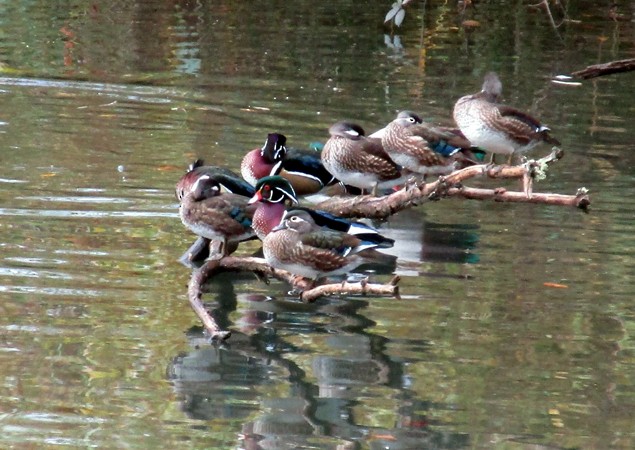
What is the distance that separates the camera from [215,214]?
25.6 feet

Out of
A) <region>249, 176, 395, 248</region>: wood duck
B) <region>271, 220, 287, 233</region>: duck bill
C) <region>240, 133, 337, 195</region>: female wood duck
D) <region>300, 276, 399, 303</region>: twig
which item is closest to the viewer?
<region>300, 276, 399, 303</region>: twig

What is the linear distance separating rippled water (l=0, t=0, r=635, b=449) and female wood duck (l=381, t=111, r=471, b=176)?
0.37 metres

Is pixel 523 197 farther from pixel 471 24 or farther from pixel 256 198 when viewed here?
pixel 471 24

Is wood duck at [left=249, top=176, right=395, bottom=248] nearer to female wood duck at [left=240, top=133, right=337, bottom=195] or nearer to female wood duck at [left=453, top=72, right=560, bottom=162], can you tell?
female wood duck at [left=240, top=133, right=337, bottom=195]

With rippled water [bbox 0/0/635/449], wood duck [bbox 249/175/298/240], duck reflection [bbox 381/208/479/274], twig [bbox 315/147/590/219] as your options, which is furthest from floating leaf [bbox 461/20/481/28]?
wood duck [bbox 249/175/298/240]

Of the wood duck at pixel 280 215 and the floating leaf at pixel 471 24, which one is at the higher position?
Answer: the floating leaf at pixel 471 24

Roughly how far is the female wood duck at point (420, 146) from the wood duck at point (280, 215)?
1.69 m

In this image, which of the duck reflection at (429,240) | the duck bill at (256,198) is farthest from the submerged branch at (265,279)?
the duck reflection at (429,240)

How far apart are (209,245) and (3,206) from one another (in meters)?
1.64

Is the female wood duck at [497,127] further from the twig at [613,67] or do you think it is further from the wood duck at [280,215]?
the wood duck at [280,215]

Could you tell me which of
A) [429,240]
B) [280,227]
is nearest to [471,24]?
[429,240]

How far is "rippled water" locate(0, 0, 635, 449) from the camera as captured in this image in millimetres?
5805

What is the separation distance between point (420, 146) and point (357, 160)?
0.47 m

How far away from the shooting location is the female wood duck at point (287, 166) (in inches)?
369
